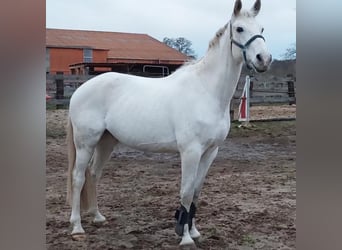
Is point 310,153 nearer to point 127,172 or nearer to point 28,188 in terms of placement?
point 28,188

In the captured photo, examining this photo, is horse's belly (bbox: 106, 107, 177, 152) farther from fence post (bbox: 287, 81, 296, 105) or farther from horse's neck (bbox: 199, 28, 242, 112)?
fence post (bbox: 287, 81, 296, 105)

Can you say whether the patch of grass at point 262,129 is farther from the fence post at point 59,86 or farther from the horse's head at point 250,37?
the fence post at point 59,86

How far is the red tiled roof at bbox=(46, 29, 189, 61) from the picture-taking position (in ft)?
4.20

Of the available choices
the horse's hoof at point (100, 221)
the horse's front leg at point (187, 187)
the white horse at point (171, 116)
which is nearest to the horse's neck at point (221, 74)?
the white horse at point (171, 116)

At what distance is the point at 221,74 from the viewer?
4.84 ft

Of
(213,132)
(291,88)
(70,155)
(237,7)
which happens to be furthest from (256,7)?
(70,155)

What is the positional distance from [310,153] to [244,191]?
103 cm

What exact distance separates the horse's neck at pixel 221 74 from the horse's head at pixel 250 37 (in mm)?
105

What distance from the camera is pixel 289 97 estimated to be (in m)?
1.42

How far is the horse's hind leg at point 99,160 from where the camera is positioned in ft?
5.38

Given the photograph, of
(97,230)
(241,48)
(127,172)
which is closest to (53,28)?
(241,48)

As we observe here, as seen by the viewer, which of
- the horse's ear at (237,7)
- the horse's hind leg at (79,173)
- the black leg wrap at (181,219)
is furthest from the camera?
the horse's hind leg at (79,173)

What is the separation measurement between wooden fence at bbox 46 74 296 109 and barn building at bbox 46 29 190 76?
35 mm

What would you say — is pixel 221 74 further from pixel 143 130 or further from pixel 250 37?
pixel 143 130
